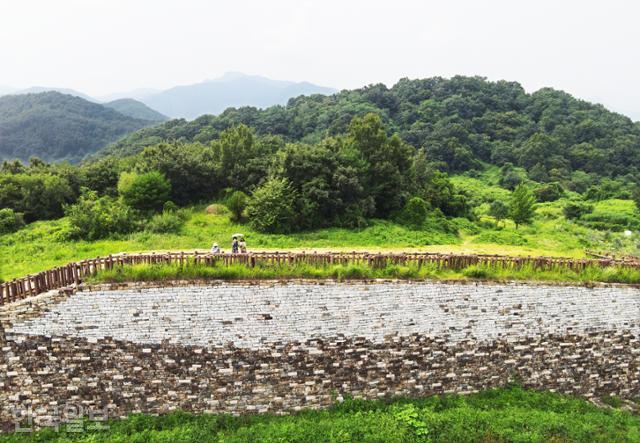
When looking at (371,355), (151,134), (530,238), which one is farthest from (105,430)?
(151,134)

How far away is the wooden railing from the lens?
10281 mm

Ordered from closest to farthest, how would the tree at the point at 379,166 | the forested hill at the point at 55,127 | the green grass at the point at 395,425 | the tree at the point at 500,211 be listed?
the green grass at the point at 395,425
the tree at the point at 379,166
the tree at the point at 500,211
the forested hill at the point at 55,127

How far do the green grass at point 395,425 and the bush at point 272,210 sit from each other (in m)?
10.3

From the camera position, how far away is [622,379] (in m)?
12.9

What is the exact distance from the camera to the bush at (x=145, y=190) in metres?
21.5

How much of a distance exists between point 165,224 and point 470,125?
59.0 metres

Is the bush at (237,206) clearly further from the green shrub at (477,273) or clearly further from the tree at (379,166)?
the green shrub at (477,273)

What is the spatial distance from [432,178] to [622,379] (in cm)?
2059

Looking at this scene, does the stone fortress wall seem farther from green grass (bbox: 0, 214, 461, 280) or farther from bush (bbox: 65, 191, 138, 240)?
bush (bbox: 65, 191, 138, 240)

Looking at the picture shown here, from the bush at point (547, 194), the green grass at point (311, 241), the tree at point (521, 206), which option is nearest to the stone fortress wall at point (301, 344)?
the green grass at point (311, 241)

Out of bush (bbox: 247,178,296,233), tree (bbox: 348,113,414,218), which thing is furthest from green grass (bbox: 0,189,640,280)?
tree (bbox: 348,113,414,218)

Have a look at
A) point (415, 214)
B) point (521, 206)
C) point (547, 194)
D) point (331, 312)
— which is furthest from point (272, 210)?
point (547, 194)

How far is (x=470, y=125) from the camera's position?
66250 millimetres

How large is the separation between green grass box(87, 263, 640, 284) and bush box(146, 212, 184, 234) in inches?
334
